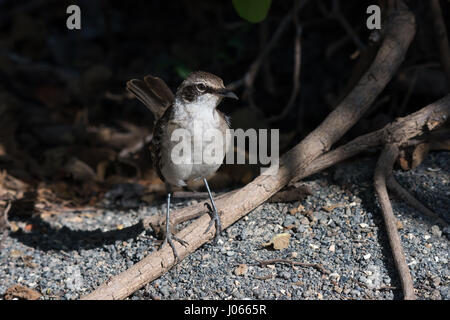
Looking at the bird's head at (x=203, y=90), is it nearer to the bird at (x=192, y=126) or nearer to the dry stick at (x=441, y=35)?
the bird at (x=192, y=126)

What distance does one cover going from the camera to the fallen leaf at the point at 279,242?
4.31 meters

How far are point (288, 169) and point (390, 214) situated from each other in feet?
2.84

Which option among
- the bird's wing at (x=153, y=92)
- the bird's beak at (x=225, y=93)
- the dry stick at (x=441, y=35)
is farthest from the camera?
the dry stick at (x=441, y=35)

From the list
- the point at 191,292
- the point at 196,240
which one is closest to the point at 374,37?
the point at 196,240

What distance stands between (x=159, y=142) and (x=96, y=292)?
1.31 m

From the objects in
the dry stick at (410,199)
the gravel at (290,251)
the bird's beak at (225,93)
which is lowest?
the gravel at (290,251)

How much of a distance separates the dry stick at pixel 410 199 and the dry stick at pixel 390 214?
7 cm

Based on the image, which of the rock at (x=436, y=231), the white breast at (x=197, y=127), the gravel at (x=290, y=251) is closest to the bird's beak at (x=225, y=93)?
the white breast at (x=197, y=127)

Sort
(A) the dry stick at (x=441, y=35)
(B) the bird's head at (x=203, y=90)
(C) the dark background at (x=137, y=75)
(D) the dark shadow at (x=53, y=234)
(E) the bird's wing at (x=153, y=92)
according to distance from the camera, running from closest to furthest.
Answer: (B) the bird's head at (x=203, y=90) < (D) the dark shadow at (x=53, y=234) < (E) the bird's wing at (x=153, y=92) < (A) the dry stick at (x=441, y=35) < (C) the dark background at (x=137, y=75)

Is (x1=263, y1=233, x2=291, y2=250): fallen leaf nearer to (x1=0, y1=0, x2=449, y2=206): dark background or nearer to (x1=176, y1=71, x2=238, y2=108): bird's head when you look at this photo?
(x1=176, y1=71, x2=238, y2=108): bird's head

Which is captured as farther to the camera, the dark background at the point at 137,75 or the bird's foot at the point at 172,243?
the dark background at the point at 137,75

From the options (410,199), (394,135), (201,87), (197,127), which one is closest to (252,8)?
(201,87)
